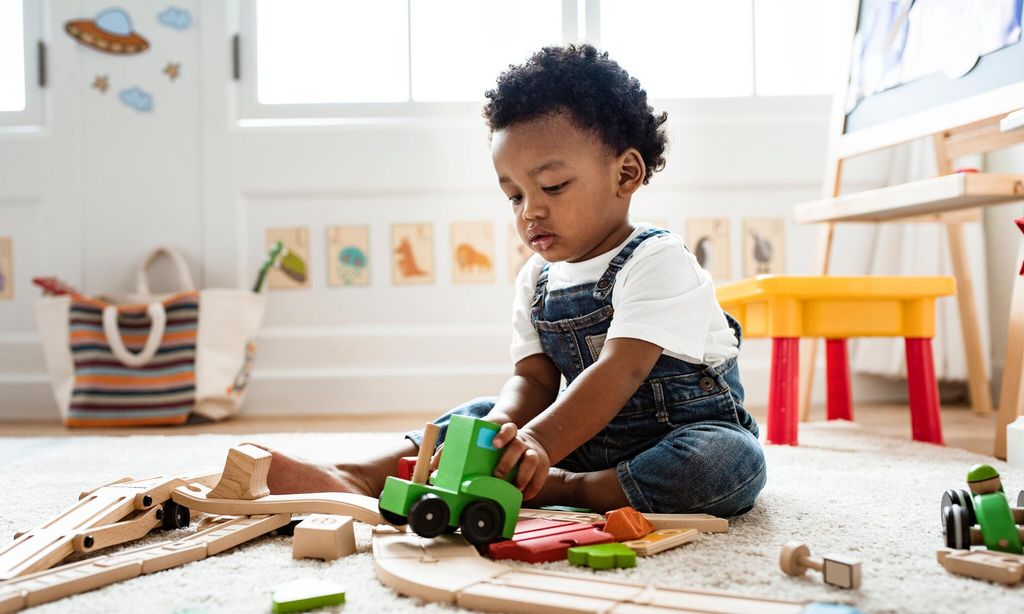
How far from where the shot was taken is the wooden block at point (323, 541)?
67 centimetres

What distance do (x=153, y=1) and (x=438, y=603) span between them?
1.97 m

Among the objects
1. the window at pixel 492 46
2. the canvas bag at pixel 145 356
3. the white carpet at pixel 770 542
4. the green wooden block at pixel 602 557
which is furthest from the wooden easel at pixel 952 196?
the canvas bag at pixel 145 356

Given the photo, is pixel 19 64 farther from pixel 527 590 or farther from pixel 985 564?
pixel 985 564

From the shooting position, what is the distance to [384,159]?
2.12 m

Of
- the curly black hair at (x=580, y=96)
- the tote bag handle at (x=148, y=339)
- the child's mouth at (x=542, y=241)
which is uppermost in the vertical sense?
the curly black hair at (x=580, y=96)

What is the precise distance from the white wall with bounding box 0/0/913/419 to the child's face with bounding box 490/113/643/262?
121 cm

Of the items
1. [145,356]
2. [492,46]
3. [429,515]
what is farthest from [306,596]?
[492,46]

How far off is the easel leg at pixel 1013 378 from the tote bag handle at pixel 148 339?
5.11ft

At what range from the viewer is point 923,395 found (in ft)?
4.59

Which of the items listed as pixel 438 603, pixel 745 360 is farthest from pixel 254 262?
pixel 438 603

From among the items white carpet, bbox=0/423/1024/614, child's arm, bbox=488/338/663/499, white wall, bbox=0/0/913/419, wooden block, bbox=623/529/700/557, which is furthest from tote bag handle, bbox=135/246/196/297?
wooden block, bbox=623/529/700/557

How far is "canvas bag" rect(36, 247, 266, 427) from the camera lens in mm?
1869

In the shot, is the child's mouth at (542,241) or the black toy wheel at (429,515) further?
the child's mouth at (542,241)

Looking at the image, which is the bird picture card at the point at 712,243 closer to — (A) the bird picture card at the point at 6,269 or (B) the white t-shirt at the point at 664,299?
(B) the white t-shirt at the point at 664,299
